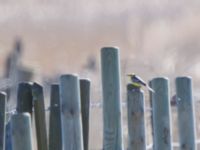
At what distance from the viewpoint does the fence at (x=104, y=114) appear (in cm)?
287

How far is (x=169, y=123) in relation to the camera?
3.11 metres

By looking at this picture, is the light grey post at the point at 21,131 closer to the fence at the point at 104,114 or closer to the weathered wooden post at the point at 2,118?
the fence at the point at 104,114

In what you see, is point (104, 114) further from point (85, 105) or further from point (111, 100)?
point (85, 105)

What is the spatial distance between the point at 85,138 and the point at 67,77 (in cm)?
44

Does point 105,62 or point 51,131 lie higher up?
point 105,62

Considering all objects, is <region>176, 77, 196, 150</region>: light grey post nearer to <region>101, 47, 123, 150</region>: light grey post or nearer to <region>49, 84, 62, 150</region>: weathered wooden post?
<region>101, 47, 123, 150</region>: light grey post

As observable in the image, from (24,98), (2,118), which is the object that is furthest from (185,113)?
(2,118)

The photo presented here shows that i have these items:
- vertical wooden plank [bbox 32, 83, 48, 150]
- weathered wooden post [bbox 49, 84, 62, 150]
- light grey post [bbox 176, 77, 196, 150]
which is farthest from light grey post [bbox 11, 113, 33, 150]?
light grey post [bbox 176, 77, 196, 150]

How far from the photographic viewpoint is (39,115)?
3.09m

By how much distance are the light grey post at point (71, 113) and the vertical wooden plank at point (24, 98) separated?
0.28m

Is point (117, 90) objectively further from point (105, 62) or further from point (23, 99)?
point (23, 99)

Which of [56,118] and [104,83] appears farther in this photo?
[56,118]

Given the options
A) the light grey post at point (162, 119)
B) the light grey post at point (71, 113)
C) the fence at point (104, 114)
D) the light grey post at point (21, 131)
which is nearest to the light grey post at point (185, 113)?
the fence at point (104, 114)

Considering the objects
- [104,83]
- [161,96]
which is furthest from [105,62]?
[161,96]
